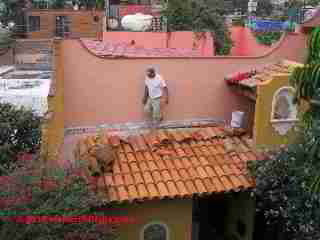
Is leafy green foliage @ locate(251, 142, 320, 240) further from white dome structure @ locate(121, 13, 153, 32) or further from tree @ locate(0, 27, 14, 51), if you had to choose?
tree @ locate(0, 27, 14, 51)

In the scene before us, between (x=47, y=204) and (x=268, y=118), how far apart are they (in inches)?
204

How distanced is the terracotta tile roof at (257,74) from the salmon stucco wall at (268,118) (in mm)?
302

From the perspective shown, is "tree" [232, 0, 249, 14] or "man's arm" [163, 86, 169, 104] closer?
"man's arm" [163, 86, 169, 104]

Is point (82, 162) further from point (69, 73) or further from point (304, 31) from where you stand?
point (304, 31)

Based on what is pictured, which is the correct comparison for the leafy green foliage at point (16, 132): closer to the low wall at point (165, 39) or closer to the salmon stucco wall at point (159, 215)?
the salmon stucco wall at point (159, 215)

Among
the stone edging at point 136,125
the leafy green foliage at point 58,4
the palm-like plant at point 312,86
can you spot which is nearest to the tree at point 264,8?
the leafy green foliage at point 58,4

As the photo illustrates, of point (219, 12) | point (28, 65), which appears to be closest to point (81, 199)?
point (219, 12)

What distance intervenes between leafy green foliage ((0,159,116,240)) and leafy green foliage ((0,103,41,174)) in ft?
8.66

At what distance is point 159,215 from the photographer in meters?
8.88

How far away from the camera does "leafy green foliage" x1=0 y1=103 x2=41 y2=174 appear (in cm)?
968

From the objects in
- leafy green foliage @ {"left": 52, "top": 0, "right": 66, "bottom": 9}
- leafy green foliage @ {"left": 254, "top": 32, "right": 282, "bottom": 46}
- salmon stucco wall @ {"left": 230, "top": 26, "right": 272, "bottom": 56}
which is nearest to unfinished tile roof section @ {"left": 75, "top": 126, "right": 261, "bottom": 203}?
leafy green foliage @ {"left": 254, "top": 32, "right": 282, "bottom": 46}

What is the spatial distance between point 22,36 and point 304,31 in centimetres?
2154

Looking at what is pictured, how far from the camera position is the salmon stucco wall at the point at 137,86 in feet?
32.4

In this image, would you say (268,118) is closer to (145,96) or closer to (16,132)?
(145,96)
